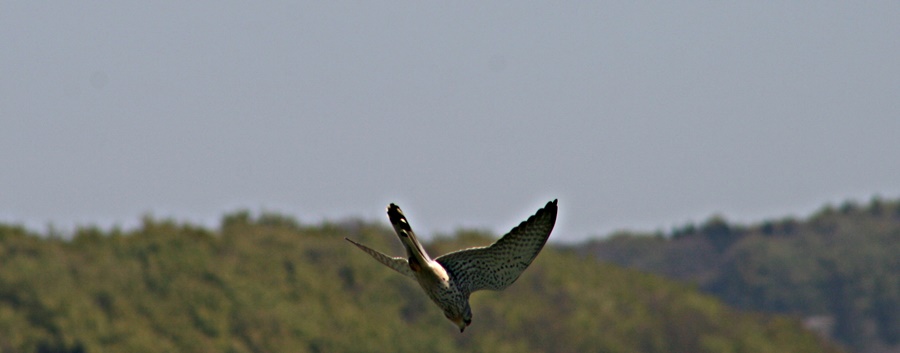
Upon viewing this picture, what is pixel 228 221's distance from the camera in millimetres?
55906

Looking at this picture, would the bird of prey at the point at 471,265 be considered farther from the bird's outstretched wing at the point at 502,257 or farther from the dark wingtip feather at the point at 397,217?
the dark wingtip feather at the point at 397,217

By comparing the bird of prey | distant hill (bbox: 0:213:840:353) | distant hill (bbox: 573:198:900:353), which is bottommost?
the bird of prey


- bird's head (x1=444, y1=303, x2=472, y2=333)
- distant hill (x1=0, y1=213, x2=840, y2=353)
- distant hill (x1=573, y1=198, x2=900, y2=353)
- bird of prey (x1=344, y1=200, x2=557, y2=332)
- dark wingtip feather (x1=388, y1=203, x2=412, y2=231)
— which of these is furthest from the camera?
distant hill (x1=573, y1=198, x2=900, y2=353)

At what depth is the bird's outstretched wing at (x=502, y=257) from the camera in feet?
40.5

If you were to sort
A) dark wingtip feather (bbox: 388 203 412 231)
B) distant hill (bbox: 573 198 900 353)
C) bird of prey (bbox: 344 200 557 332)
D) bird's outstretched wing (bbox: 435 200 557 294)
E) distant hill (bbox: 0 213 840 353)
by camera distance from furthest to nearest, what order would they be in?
1. distant hill (bbox: 573 198 900 353)
2. distant hill (bbox: 0 213 840 353)
3. bird's outstretched wing (bbox: 435 200 557 294)
4. bird of prey (bbox: 344 200 557 332)
5. dark wingtip feather (bbox: 388 203 412 231)

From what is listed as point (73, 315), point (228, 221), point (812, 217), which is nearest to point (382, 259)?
point (73, 315)

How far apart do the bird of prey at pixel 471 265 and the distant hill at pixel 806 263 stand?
3661 inches

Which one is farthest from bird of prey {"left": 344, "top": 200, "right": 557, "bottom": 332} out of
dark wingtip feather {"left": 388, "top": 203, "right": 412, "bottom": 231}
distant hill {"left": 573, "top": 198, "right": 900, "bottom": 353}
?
distant hill {"left": 573, "top": 198, "right": 900, "bottom": 353}

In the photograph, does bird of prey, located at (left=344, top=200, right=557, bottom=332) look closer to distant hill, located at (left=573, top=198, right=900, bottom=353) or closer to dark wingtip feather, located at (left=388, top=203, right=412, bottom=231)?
dark wingtip feather, located at (left=388, top=203, right=412, bottom=231)

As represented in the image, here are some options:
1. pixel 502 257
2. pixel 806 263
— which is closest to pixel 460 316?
pixel 502 257

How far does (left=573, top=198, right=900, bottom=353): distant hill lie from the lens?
108m

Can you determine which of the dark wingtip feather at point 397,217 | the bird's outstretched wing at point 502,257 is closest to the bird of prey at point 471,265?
the bird's outstretched wing at point 502,257

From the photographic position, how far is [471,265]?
12742 millimetres

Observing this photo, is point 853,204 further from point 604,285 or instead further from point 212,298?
point 212,298
